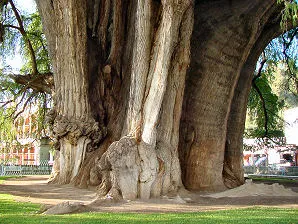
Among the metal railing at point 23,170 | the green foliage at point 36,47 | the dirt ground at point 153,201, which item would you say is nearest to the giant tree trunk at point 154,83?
the dirt ground at point 153,201

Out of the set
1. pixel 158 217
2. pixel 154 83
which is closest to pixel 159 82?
pixel 154 83

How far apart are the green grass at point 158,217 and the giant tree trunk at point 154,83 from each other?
2.25 meters

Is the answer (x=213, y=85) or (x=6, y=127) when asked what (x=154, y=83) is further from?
(x=6, y=127)

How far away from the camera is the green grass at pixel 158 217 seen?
598cm

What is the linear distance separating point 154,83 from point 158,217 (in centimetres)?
356

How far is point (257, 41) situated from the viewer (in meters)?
12.6

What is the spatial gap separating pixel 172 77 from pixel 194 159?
2.42 m

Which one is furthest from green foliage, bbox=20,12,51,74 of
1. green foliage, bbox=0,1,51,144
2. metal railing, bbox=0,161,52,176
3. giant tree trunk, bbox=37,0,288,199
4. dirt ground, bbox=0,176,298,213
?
dirt ground, bbox=0,176,298,213

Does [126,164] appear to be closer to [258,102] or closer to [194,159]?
[194,159]

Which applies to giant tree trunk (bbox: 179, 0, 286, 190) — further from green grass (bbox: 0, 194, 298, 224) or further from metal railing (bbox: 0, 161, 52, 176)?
metal railing (bbox: 0, 161, 52, 176)

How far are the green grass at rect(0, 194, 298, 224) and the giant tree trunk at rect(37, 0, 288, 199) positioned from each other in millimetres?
2251

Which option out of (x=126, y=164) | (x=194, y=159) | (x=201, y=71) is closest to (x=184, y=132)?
(x=194, y=159)

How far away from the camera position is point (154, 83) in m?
9.27

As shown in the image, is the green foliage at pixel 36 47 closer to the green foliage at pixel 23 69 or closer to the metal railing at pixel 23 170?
the green foliage at pixel 23 69
